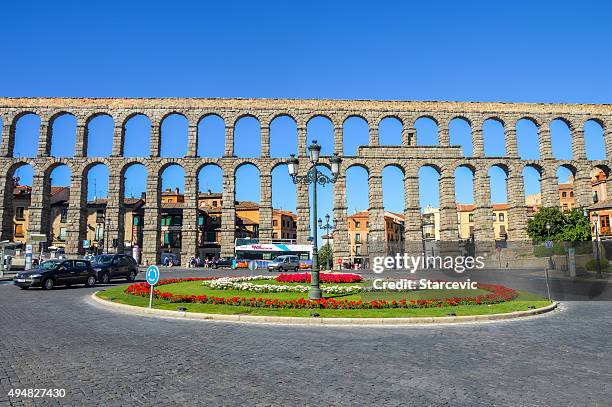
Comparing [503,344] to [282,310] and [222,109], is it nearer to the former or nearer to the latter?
[282,310]

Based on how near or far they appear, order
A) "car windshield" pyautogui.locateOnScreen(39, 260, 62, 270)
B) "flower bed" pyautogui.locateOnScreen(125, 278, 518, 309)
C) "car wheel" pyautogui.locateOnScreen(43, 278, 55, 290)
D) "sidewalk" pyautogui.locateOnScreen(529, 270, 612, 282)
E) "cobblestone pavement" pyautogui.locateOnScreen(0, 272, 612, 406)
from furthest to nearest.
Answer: "car windshield" pyautogui.locateOnScreen(39, 260, 62, 270), "sidewalk" pyautogui.locateOnScreen(529, 270, 612, 282), "car wheel" pyautogui.locateOnScreen(43, 278, 55, 290), "flower bed" pyautogui.locateOnScreen(125, 278, 518, 309), "cobblestone pavement" pyautogui.locateOnScreen(0, 272, 612, 406)

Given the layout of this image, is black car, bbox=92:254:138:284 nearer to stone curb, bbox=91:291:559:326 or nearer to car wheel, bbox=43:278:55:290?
car wheel, bbox=43:278:55:290

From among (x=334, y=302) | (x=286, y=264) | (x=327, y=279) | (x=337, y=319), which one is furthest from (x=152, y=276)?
(x=286, y=264)

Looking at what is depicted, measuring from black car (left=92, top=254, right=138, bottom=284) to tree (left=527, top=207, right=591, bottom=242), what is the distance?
41.0 m

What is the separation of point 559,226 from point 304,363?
47.8 m

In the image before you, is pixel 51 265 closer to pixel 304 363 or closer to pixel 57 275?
pixel 57 275

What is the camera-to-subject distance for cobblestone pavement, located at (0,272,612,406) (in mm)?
5648

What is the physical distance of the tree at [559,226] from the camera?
44.6 m

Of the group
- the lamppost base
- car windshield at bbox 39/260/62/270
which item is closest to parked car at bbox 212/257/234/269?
car windshield at bbox 39/260/62/270

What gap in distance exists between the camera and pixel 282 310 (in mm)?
13672

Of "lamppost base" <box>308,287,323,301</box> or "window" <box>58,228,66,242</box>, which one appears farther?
"window" <box>58,228,66,242</box>

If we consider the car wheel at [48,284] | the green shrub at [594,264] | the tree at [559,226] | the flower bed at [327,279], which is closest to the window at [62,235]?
the car wheel at [48,284]

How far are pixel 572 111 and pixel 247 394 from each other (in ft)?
193

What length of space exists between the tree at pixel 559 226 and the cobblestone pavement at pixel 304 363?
3876 cm
